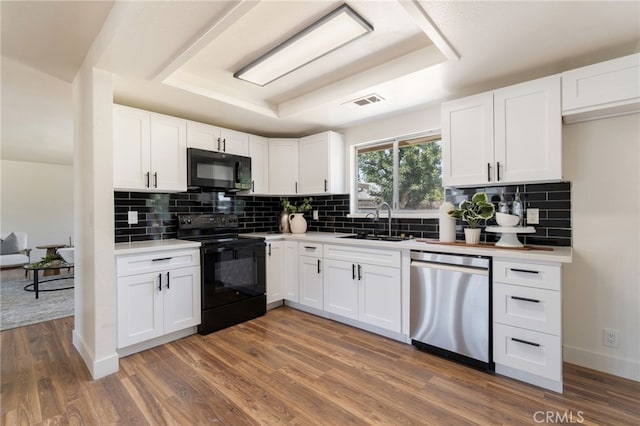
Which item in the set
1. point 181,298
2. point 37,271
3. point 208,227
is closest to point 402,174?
point 208,227

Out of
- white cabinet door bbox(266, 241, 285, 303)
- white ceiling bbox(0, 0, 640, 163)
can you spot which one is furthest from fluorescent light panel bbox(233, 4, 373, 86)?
white cabinet door bbox(266, 241, 285, 303)

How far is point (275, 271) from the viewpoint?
347 centimetres

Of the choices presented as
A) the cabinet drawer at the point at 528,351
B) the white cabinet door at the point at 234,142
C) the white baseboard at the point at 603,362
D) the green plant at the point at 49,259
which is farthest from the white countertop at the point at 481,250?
the green plant at the point at 49,259

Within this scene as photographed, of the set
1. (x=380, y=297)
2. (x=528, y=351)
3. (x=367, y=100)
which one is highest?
(x=367, y=100)

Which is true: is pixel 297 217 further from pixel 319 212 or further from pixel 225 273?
pixel 225 273

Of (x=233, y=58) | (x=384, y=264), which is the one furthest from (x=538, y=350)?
(x=233, y=58)

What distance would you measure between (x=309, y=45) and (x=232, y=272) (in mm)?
2168

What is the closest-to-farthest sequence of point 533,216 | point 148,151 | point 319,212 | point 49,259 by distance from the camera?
point 533,216
point 148,151
point 319,212
point 49,259

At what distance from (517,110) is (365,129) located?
167 cm

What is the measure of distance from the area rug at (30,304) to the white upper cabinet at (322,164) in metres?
3.20

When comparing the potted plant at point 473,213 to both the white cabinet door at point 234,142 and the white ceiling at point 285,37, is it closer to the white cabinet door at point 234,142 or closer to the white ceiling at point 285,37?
the white ceiling at point 285,37

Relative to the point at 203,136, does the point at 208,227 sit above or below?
below

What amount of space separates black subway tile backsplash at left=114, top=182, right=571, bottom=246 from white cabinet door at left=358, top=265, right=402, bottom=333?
2.27ft

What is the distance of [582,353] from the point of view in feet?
7.32
